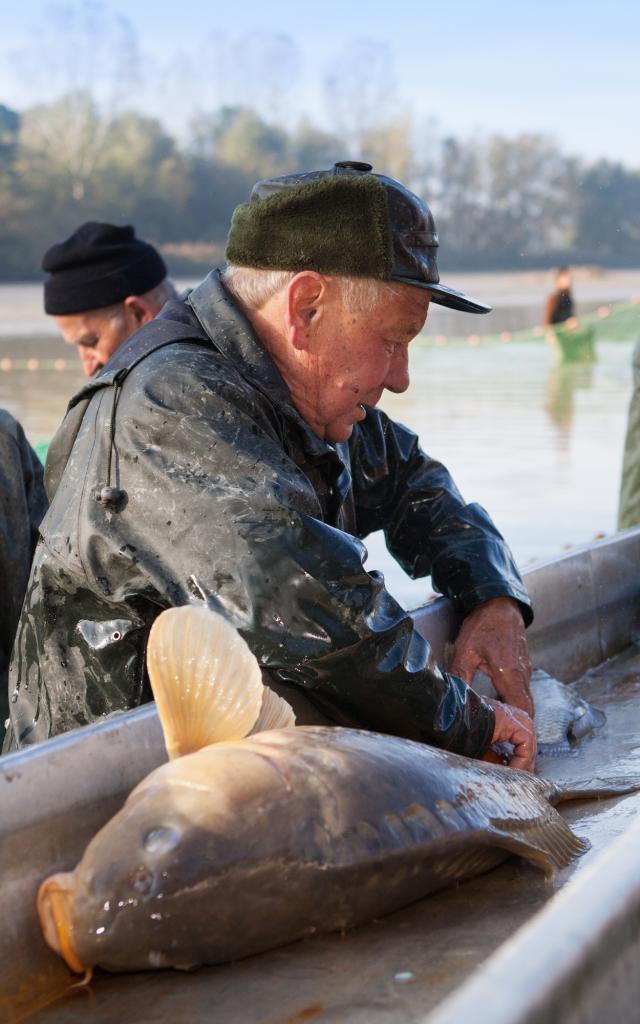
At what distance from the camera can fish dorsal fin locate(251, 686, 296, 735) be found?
249 cm

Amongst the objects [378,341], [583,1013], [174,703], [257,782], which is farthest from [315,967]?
[378,341]

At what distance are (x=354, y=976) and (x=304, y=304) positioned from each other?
1585 mm

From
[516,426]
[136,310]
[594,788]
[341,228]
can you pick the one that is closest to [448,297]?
[341,228]

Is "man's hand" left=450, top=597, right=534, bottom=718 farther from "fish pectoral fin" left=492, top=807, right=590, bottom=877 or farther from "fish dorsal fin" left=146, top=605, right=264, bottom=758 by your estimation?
"fish dorsal fin" left=146, top=605, right=264, bottom=758

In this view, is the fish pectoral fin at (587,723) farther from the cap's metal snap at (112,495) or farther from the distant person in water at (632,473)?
the distant person in water at (632,473)

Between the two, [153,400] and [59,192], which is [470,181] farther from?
[153,400]

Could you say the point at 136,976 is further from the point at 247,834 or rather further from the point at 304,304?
the point at 304,304

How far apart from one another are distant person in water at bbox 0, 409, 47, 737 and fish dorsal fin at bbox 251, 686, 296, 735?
1886 mm

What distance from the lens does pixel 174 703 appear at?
238 centimetres

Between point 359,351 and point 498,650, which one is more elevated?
point 359,351

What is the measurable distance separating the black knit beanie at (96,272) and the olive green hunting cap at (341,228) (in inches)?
109

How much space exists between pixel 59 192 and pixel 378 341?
65384 millimetres

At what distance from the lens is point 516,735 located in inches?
125

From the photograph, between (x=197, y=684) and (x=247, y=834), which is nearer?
(x=247, y=834)
